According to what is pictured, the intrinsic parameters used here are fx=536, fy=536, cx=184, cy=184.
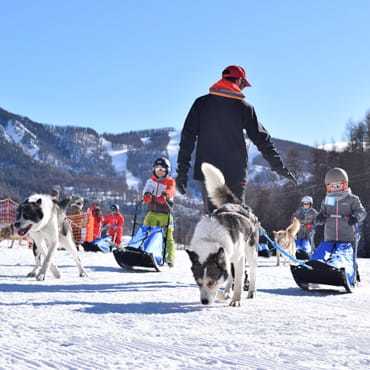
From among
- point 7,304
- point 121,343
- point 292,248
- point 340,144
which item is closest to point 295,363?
point 121,343

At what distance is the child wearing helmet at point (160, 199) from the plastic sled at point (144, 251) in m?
0.17

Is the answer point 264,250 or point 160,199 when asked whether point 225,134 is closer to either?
point 160,199

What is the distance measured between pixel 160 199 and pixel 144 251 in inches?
38.5

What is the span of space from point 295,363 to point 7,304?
2575 millimetres

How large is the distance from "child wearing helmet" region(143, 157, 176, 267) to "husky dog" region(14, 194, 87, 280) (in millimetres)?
1797

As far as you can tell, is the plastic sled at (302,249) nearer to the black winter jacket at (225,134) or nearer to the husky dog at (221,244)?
the black winter jacket at (225,134)

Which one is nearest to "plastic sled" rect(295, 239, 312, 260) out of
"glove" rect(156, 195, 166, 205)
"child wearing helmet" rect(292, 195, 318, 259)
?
"child wearing helmet" rect(292, 195, 318, 259)

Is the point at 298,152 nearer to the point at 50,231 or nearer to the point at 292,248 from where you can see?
the point at 292,248

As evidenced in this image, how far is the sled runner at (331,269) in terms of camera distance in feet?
18.8

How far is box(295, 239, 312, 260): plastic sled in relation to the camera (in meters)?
14.4

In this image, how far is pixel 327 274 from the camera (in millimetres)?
5734

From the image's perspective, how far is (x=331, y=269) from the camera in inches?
224

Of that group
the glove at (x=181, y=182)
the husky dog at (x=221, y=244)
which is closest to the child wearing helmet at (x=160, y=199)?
the glove at (x=181, y=182)

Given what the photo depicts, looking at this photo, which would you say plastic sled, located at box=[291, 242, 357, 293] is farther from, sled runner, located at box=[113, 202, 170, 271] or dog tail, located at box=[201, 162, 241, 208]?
sled runner, located at box=[113, 202, 170, 271]
